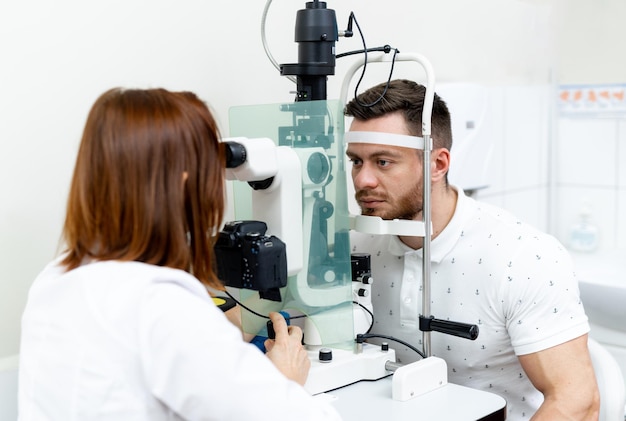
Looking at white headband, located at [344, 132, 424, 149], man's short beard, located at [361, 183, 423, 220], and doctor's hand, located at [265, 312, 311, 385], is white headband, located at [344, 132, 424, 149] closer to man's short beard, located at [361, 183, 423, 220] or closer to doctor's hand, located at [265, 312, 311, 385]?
man's short beard, located at [361, 183, 423, 220]

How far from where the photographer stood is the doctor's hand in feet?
4.15

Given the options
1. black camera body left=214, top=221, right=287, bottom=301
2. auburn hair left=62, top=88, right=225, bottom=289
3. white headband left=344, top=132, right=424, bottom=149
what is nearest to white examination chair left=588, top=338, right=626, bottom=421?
white headband left=344, top=132, right=424, bottom=149

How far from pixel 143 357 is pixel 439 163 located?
0.98 m

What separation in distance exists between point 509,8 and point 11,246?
5.89ft

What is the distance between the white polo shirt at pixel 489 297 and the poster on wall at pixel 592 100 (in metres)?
1.24

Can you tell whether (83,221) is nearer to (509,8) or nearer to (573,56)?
(509,8)

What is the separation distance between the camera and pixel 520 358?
1.53 metres

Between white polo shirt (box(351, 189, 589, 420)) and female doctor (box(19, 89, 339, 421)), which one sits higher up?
female doctor (box(19, 89, 339, 421))

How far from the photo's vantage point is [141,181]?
986 mm

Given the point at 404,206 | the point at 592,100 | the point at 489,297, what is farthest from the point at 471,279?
the point at 592,100

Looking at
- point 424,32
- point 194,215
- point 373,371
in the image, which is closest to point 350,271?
point 373,371

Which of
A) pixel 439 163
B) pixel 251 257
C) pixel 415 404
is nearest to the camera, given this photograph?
pixel 251 257

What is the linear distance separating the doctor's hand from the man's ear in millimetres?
525

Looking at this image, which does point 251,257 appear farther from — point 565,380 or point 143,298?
point 565,380
